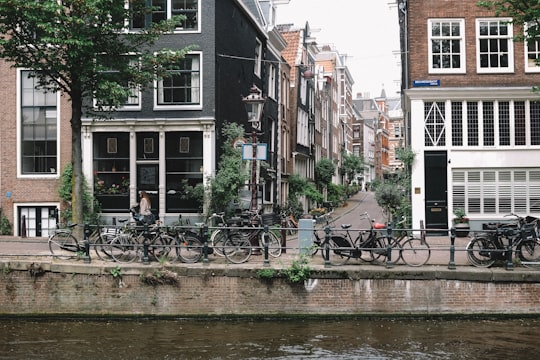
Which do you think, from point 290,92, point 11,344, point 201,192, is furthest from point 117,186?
point 290,92

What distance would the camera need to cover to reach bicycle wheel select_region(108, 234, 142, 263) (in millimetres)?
14336

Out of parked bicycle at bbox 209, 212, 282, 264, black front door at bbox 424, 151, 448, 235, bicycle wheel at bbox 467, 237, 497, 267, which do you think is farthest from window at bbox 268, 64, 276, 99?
bicycle wheel at bbox 467, 237, 497, 267

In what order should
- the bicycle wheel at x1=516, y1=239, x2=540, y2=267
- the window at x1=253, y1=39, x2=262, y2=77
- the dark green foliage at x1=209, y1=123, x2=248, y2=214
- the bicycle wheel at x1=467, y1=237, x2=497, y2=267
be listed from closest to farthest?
the bicycle wheel at x1=467, y1=237, x2=497, y2=267 → the bicycle wheel at x1=516, y1=239, x2=540, y2=267 → the dark green foliage at x1=209, y1=123, x2=248, y2=214 → the window at x1=253, y1=39, x2=262, y2=77

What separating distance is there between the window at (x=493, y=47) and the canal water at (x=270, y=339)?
1162 centimetres

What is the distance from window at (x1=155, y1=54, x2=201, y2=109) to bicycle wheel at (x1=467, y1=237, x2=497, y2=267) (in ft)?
38.1

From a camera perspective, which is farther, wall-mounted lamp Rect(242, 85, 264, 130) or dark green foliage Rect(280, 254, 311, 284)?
wall-mounted lamp Rect(242, 85, 264, 130)

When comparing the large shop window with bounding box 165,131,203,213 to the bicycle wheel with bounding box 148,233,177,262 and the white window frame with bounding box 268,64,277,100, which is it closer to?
the bicycle wheel with bounding box 148,233,177,262

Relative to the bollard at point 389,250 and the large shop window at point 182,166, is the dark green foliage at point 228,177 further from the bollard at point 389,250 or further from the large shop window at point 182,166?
the bollard at point 389,250

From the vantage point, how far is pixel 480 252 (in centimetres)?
1350

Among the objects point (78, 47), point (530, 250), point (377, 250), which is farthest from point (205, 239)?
point (530, 250)

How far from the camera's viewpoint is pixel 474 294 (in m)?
13.0

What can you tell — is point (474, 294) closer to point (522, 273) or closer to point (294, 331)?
point (522, 273)

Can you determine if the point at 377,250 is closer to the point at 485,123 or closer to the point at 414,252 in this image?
the point at 414,252

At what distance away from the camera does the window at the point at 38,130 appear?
2241 centimetres
